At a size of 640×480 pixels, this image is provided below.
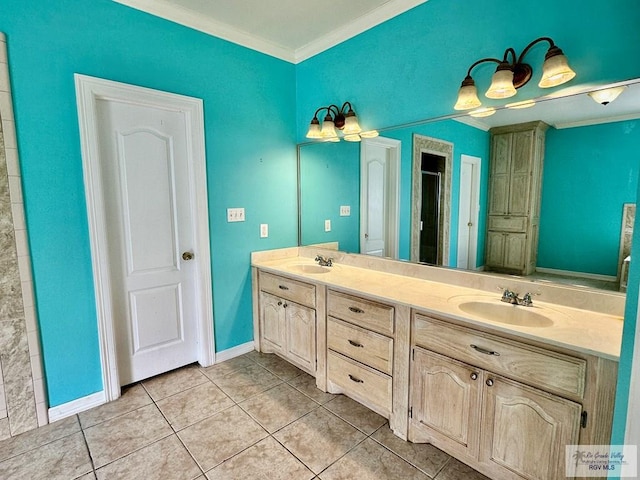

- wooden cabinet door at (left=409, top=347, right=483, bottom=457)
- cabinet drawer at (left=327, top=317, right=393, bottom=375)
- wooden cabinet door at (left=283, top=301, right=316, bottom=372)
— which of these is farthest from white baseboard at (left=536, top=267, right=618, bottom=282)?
wooden cabinet door at (left=283, top=301, right=316, bottom=372)

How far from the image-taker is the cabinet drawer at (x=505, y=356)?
120 cm

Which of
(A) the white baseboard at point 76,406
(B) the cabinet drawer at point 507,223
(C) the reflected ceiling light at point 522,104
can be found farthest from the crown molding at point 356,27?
(A) the white baseboard at point 76,406

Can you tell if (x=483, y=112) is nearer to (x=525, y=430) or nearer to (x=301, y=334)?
(x=525, y=430)

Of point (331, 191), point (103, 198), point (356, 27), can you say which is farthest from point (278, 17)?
point (103, 198)

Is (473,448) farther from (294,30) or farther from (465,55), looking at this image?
(294,30)

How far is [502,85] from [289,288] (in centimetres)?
179

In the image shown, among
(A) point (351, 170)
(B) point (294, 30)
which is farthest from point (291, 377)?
(B) point (294, 30)

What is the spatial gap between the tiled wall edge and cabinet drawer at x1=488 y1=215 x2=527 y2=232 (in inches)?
103

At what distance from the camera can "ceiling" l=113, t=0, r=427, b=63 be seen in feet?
6.91

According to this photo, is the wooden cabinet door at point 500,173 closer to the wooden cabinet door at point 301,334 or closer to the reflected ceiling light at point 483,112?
the reflected ceiling light at point 483,112

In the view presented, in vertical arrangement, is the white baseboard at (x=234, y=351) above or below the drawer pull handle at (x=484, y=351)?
below

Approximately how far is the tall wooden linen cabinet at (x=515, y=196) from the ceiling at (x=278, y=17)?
3.50 ft

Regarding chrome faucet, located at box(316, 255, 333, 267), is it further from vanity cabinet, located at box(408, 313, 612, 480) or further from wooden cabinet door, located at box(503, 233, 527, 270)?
wooden cabinet door, located at box(503, 233, 527, 270)

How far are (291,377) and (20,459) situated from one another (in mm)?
1532
